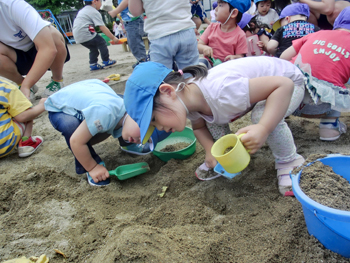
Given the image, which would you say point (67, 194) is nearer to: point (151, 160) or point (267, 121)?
point (151, 160)

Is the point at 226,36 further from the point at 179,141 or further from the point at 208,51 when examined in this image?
the point at 179,141

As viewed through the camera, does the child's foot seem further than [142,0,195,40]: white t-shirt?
No

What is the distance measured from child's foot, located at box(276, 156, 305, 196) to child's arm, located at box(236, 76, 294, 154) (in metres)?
0.30

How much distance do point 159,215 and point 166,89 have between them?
0.62 m

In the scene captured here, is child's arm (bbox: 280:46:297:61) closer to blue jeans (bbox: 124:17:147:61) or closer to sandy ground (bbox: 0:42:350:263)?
sandy ground (bbox: 0:42:350:263)

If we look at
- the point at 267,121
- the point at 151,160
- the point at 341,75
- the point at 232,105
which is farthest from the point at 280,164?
the point at 151,160

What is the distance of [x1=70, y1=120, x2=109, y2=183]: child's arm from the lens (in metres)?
1.54

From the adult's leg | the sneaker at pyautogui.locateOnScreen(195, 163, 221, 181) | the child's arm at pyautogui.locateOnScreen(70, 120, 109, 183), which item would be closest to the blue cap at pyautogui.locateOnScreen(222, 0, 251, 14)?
the sneaker at pyautogui.locateOnScreen(195, 163, 221, 181)

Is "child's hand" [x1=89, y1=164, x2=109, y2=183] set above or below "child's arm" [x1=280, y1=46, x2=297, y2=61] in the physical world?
below

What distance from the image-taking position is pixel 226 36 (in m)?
2.81

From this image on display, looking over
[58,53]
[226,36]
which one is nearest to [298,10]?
[226,36]

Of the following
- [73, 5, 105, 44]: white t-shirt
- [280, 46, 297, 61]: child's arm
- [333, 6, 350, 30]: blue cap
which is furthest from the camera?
[73, 5, 105, 44]: white t-shirt

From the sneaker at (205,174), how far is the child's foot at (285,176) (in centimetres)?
35

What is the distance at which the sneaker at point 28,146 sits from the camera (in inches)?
81.1
